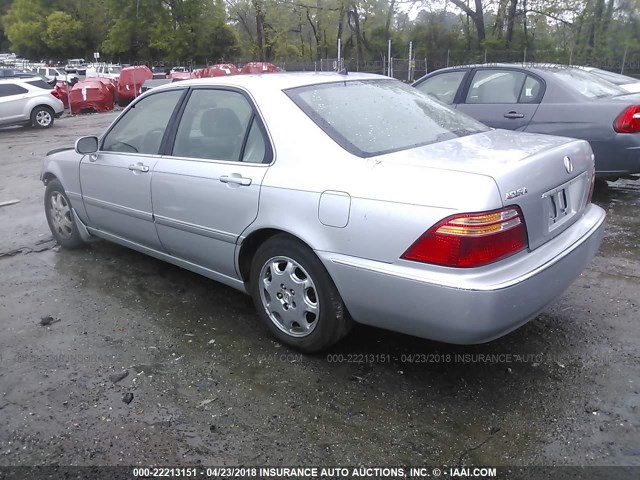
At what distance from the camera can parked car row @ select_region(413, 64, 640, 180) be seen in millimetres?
6223

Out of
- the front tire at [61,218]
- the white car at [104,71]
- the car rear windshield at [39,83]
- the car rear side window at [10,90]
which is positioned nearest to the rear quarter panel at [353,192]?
the front tire at [61,218]

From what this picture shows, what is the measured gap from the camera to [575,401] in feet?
9.73

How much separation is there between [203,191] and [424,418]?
1.91m

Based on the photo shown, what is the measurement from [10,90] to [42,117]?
1.16 m

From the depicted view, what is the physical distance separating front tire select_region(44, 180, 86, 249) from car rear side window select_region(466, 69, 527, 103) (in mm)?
4790

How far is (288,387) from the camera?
10.4ft

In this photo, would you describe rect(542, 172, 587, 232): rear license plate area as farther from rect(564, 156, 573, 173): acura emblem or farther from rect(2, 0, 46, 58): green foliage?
rect(2, 0, 46, 58): green foliage

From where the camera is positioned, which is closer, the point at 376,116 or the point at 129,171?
the point at 376,116

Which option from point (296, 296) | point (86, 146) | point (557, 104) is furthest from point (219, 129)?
point (557, 104)

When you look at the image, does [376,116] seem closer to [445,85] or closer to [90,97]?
[445,85]

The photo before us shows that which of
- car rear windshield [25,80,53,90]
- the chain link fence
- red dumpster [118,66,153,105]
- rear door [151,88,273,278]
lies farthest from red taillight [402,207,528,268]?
the chain link fence

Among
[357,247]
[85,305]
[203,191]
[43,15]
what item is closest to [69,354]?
[85,305]

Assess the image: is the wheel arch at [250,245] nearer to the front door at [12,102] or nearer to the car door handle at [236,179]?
the car door handle at [236,179]

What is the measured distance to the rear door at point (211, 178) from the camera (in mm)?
3494
